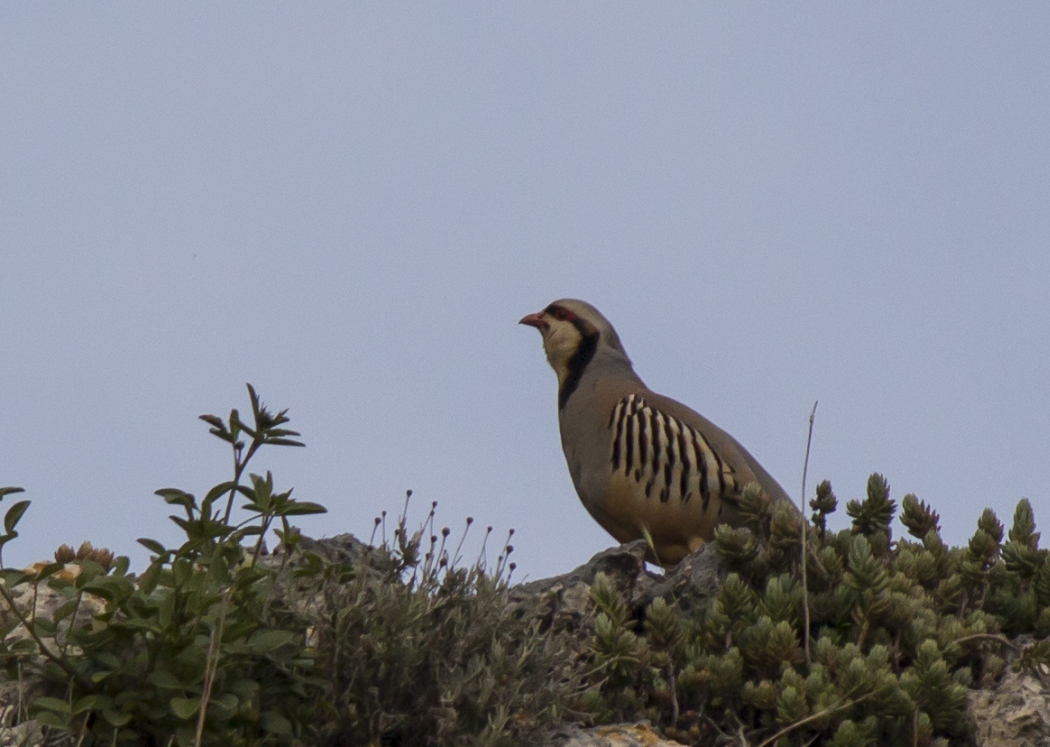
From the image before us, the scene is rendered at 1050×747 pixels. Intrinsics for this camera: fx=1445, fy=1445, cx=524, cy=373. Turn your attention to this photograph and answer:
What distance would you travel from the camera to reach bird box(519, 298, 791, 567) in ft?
24.6

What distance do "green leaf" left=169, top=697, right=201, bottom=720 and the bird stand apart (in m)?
4.02

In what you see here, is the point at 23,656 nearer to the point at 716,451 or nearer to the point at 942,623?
the point at 942,623

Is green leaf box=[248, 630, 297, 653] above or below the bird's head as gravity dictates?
below

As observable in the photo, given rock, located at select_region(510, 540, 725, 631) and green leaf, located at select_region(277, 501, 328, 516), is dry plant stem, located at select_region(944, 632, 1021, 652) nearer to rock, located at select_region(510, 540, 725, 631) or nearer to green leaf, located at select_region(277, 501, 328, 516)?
rock, located at select_region(510, 540, 725, 631)

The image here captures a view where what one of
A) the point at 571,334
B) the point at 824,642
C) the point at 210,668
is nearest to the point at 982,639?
the point at 824,642

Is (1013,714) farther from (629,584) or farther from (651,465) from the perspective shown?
(651,465)

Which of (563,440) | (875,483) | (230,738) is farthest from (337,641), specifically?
(563,440)

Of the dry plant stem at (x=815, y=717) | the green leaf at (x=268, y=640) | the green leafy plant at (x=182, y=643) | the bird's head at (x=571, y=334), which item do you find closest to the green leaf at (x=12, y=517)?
the green leafy plant at (x=182, y=643)

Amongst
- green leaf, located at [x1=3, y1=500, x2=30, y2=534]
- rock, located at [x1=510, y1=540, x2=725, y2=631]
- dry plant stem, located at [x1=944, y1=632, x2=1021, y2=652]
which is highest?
rock, located at [x1=510, y1=540, x2=725, y2=631]

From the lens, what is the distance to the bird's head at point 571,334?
8.66m

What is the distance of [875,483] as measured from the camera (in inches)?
227

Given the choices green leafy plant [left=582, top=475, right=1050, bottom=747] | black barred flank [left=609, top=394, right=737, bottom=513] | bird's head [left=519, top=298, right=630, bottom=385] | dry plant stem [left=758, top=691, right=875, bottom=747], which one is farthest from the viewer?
bird's head [left=519, top=298, right=630, bottom=385]

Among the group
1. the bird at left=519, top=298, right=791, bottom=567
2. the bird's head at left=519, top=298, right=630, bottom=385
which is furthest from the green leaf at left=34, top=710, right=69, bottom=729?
the bird's head at left=519, top=298, right=630, bottom=385

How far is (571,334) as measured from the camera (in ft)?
28.9
